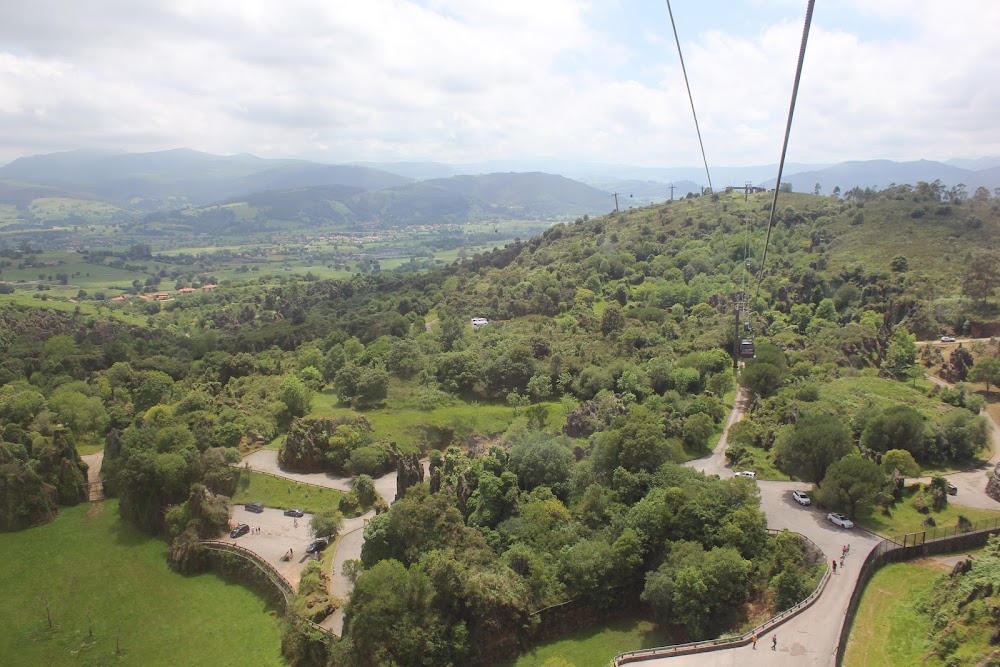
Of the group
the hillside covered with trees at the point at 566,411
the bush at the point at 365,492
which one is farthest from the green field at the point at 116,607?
the bush at the point at 365,492

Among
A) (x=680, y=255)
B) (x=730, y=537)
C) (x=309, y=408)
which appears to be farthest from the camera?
(x=680, y=255)

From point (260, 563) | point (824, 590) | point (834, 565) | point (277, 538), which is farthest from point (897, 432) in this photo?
point (260, 563)

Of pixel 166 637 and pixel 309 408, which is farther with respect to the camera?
pixel 309 408

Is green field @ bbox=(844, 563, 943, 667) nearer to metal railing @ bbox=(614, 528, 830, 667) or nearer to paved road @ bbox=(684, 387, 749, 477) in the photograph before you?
metal railing @ bbox=(614, 528, 830, 667)

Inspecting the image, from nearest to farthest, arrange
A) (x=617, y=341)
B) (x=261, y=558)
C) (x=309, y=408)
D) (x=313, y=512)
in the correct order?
(x=261, y=558), (x=313, y=512), (x=309, y=408), (x=617, y=341)

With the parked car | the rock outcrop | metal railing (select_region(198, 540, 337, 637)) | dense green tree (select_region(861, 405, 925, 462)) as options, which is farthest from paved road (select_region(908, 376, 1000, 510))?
metal railing (select_region(198, 540, 337, 637))

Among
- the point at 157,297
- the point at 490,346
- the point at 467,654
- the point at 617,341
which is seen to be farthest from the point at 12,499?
the point at 157,297

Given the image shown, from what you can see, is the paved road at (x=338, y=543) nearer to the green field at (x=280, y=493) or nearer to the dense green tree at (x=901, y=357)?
the green field at (x=280, y=493)

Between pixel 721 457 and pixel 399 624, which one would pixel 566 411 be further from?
pixel 399 624

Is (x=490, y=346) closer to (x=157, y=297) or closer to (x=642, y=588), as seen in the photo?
(x=642, y=588)
